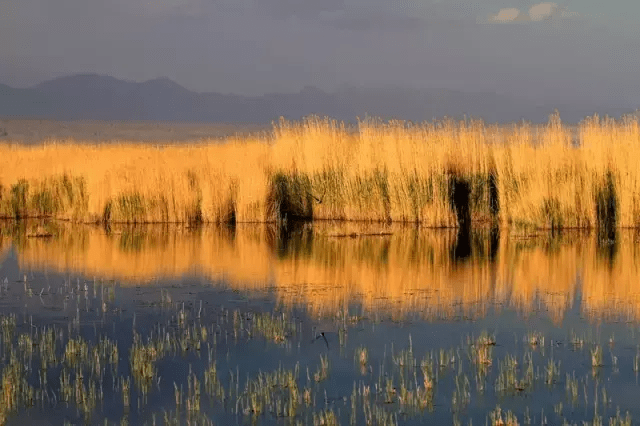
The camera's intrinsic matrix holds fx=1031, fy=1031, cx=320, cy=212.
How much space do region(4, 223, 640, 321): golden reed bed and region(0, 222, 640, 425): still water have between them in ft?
0.18

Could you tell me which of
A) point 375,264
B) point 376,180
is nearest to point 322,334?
point 375,264

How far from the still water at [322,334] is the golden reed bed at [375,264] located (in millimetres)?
55

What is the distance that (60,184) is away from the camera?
24.9 meters

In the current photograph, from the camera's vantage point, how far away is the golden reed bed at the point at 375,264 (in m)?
12.4

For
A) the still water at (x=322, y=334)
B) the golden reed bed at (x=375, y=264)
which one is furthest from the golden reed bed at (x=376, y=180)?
the still water at (x=322, y=334)

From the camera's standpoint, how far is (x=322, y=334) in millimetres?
10422

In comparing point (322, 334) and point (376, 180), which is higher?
point (376, 180)

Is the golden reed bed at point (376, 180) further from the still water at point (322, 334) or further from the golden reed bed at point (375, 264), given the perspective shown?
the still water at point (322, 334)

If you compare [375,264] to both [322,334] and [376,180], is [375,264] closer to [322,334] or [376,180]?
[322,334]

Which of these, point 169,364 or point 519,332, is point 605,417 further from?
point 169,364

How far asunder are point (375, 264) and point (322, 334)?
539 cm

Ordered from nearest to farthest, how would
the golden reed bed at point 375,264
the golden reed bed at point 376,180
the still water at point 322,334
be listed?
1. the still water at point 322,334
2. the golden reed bed at point 375,264
3. the golden reed bed at point 376,180

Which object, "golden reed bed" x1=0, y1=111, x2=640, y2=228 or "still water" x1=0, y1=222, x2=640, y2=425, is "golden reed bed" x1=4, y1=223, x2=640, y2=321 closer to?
"still water" x1=0, y1=222, x2=640, y2=425

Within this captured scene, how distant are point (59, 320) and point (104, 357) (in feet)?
6.97
